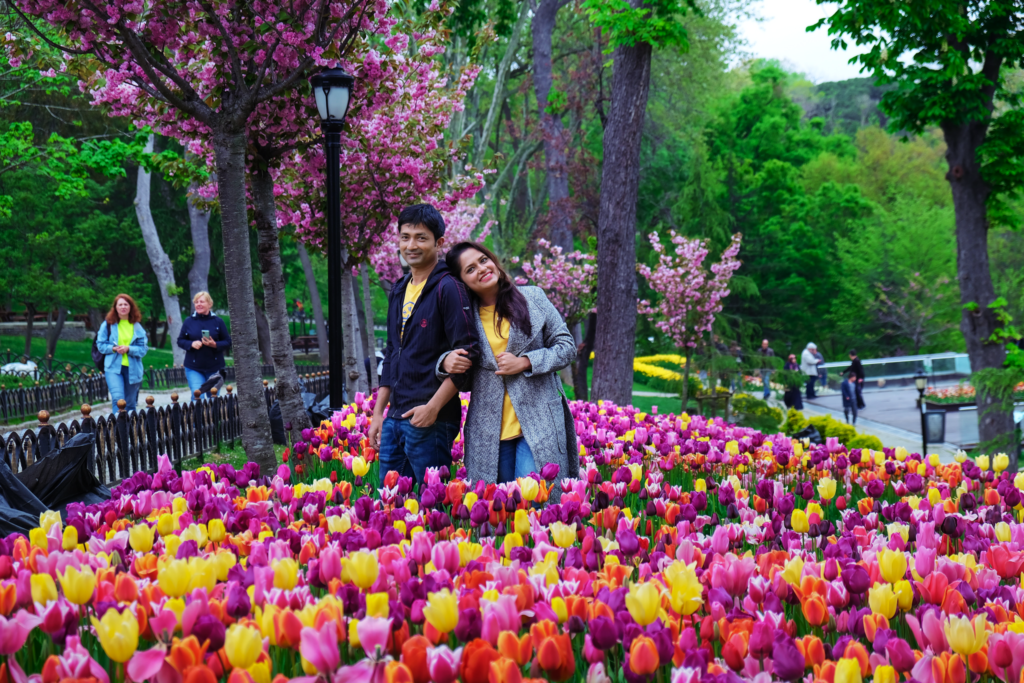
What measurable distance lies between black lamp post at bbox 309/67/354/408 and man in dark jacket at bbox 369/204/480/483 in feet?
8.90

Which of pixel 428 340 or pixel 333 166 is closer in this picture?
pixel 428 340

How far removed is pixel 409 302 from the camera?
4.38 m

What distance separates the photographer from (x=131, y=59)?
639cm

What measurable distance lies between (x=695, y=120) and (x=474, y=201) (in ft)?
41.0

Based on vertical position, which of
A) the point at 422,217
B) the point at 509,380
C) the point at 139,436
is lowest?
the point at 139,436

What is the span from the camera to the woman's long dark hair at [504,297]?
4.18 m

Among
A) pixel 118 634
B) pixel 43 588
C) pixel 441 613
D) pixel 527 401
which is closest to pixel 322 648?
pixel 441 613

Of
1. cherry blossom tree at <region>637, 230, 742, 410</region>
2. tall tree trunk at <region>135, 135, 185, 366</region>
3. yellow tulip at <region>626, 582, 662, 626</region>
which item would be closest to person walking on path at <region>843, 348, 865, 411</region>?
cherry blossom tree at <region>637, 230, 742, 410</region>

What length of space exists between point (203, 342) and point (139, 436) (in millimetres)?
2244

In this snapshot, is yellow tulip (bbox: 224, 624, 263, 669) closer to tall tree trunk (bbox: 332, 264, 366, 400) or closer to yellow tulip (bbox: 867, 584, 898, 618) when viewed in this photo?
yellow tulip (bbox: 867, 584, 898, 618)

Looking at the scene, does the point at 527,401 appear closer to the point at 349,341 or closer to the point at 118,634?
the point at 118,634

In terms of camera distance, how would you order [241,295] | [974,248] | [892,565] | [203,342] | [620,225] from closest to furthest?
[892,565]
[241,295]
[203,342]
[974,248]
[620,225]

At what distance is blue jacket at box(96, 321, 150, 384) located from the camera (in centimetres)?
1037

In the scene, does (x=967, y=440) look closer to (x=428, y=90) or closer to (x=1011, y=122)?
(x=1011, y=122)
